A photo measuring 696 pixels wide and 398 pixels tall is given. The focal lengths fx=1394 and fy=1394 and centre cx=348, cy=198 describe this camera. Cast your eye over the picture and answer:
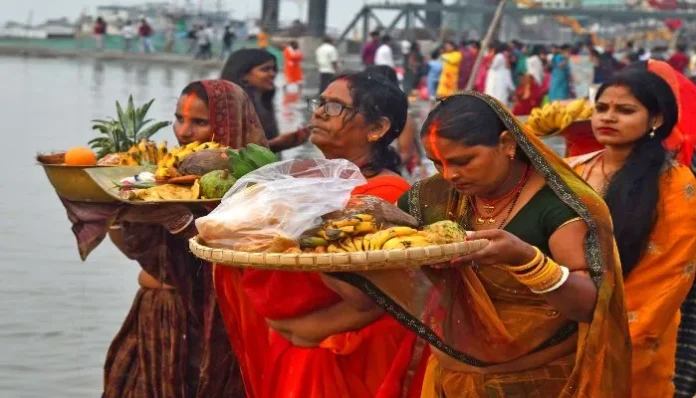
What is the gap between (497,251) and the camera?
307 centimetres

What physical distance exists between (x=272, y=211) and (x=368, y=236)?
0.27 meters

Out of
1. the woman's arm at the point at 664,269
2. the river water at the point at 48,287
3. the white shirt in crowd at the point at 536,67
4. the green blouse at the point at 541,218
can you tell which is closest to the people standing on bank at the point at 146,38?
the white shirt in crowd at the point at 536,67

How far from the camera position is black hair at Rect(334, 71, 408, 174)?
4418 mm

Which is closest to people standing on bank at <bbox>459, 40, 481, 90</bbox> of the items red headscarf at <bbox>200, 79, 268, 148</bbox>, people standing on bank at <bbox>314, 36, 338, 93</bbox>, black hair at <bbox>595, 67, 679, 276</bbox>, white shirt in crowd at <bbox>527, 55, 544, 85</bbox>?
white shirt in crowd at <bbox>527, 55, 544, 85</bbox>

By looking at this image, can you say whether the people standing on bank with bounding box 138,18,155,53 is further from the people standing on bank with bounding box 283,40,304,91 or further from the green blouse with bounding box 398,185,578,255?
the green blouse with bounding box 398,185,578,255

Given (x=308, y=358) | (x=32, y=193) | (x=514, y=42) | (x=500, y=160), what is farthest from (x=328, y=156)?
(x=514, y=42)

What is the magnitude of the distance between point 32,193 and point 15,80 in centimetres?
1995

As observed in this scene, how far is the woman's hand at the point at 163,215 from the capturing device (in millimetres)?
4363

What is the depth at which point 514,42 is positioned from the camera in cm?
3127

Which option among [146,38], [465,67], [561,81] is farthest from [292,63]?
[146,38]

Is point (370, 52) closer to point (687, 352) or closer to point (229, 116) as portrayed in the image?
point (687, 352)

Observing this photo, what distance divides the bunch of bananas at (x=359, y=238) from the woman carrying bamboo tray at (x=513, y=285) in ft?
0.41

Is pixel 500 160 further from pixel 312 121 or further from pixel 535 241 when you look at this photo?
pixel 312 121

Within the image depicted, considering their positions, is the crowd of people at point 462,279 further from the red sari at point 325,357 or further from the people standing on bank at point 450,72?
the people standing on bank at point 450,72
